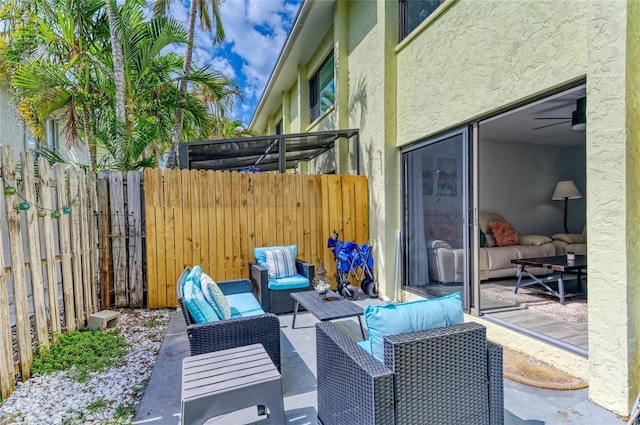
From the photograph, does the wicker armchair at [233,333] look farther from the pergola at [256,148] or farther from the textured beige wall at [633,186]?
the pergola at [256,148]

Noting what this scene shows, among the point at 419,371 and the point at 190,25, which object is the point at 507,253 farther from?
the point at 190,25

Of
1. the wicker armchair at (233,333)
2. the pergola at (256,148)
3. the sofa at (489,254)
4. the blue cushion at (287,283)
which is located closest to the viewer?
the wicker armchair at (233,333)

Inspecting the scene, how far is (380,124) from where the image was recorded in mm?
5531

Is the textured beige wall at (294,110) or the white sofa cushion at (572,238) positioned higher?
the textured beige wall at (294,110)

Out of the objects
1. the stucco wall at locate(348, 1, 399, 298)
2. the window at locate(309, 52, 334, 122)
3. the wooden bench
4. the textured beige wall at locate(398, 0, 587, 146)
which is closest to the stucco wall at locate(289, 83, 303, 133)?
the window at locate(309, 52, 334, 122)

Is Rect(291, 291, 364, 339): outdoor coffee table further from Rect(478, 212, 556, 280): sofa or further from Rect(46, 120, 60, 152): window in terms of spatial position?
Rect(46, 120, 60, 152): window

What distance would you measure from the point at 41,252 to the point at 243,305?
82.4 inches

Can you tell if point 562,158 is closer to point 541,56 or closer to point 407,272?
point 407,272

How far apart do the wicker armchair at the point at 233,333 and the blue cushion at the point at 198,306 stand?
5cm

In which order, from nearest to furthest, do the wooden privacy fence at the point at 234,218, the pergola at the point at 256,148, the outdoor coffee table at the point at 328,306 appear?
the outdoor coffee table at the point at 328,306 < the wooden privacy fence at the point at 234,218 < the pergola at the point at 256,148

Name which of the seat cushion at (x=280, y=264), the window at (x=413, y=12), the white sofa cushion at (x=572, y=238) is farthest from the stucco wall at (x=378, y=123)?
the white sofa cushion at (x=572, y=238)

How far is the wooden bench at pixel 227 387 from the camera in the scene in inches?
70.1

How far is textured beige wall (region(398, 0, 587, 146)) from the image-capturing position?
286 centimetres

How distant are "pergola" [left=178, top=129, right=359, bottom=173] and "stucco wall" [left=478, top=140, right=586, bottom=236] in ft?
10.6
